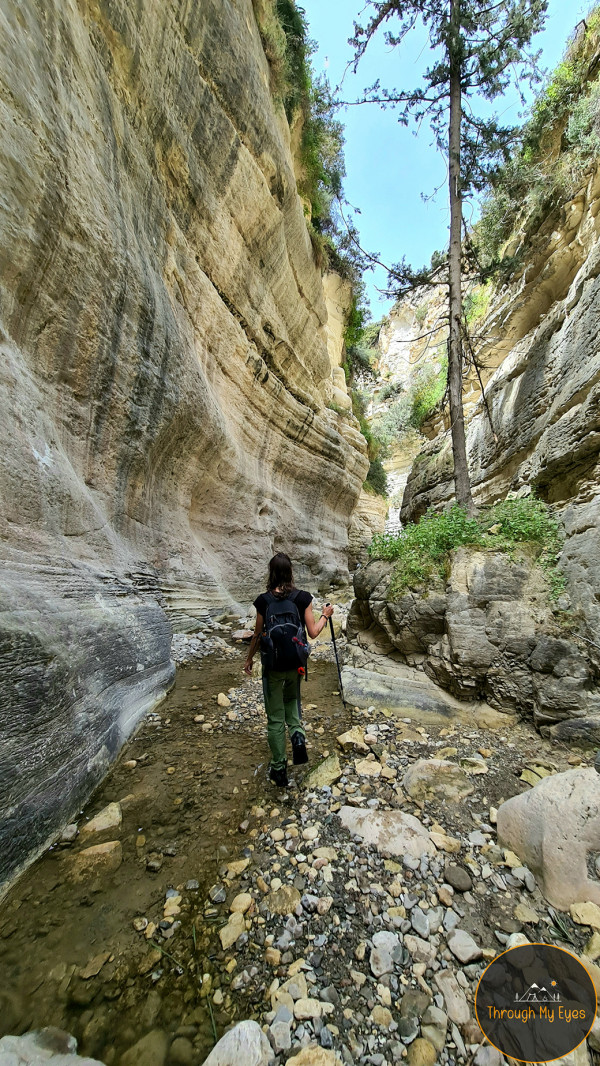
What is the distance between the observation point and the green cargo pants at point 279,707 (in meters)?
3.40

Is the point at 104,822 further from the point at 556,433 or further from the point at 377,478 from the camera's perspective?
the point at 377,478

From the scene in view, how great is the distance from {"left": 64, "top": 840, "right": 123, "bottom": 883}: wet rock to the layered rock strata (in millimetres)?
4167

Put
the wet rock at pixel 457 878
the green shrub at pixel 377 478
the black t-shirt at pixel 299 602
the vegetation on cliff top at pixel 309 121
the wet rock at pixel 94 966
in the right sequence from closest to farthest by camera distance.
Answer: the wet rock at pixel 94 966
the wet rock at pixel 457 878
the black t-shirt at pixel 299 602
the vegetation on cliff top at pixel 309 121
the green shrub at pixel 377 478

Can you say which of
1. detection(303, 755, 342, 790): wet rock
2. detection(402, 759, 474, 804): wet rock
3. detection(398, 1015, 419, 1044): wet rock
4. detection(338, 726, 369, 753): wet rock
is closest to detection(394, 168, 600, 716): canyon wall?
detection(402, 759, 474, 804): wet rock

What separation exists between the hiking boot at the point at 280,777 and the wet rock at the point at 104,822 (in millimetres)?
1277

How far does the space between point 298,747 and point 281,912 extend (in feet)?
4.49

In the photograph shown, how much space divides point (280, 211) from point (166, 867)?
579 inches

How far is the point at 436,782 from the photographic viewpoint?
3.38 m

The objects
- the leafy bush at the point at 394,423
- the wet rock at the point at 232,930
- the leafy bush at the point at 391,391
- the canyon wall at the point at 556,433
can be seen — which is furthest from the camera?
the leafy bush at the point at 391,391

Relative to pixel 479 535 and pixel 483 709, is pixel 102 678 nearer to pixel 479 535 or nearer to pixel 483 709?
pixel 483 709

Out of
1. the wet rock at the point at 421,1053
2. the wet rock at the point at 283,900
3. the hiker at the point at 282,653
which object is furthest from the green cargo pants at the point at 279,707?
the wet rock at the point at 421,1053

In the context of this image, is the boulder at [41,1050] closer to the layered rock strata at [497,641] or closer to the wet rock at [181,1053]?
the wet rock at [181,1053]

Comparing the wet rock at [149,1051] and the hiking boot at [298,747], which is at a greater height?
the hiking boot at [298,747]

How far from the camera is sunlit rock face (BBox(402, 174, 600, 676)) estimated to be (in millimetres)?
4824
